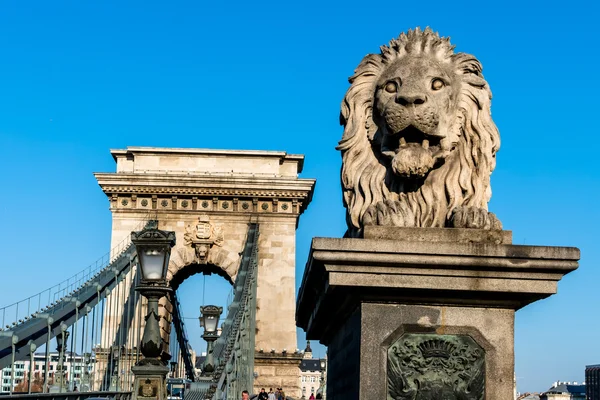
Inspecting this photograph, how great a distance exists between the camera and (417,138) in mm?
4812

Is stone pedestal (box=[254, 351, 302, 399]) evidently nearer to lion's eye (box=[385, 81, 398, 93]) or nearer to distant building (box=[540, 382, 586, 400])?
lion's eye (box=[385, 81, 398, 93])

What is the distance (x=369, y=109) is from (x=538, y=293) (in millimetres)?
1321

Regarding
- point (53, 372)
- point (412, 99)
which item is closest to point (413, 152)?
point (412, 99)

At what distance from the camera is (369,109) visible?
16.5 feet

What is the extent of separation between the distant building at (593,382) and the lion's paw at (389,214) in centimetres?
14909

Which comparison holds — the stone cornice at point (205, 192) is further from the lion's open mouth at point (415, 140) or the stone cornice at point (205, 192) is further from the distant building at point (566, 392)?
the distant building at point (566, 392)

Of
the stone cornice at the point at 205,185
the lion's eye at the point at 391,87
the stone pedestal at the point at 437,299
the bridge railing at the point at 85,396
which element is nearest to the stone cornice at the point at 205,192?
the stone cornice at the point at 205,185

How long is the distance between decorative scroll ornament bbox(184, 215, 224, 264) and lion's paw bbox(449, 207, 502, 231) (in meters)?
31.6

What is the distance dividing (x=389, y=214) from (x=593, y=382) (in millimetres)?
157561

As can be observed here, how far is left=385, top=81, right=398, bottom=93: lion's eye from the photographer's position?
487 centimetres

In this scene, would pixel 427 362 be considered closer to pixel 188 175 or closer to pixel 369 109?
pixel 369 109

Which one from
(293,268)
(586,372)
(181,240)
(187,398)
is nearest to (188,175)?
(181,240)

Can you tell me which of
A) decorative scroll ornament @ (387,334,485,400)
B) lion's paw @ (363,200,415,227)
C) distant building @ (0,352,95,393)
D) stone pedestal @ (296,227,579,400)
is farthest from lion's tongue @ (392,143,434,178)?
distant building @ (0,352,95,393)

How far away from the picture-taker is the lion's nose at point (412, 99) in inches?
185
